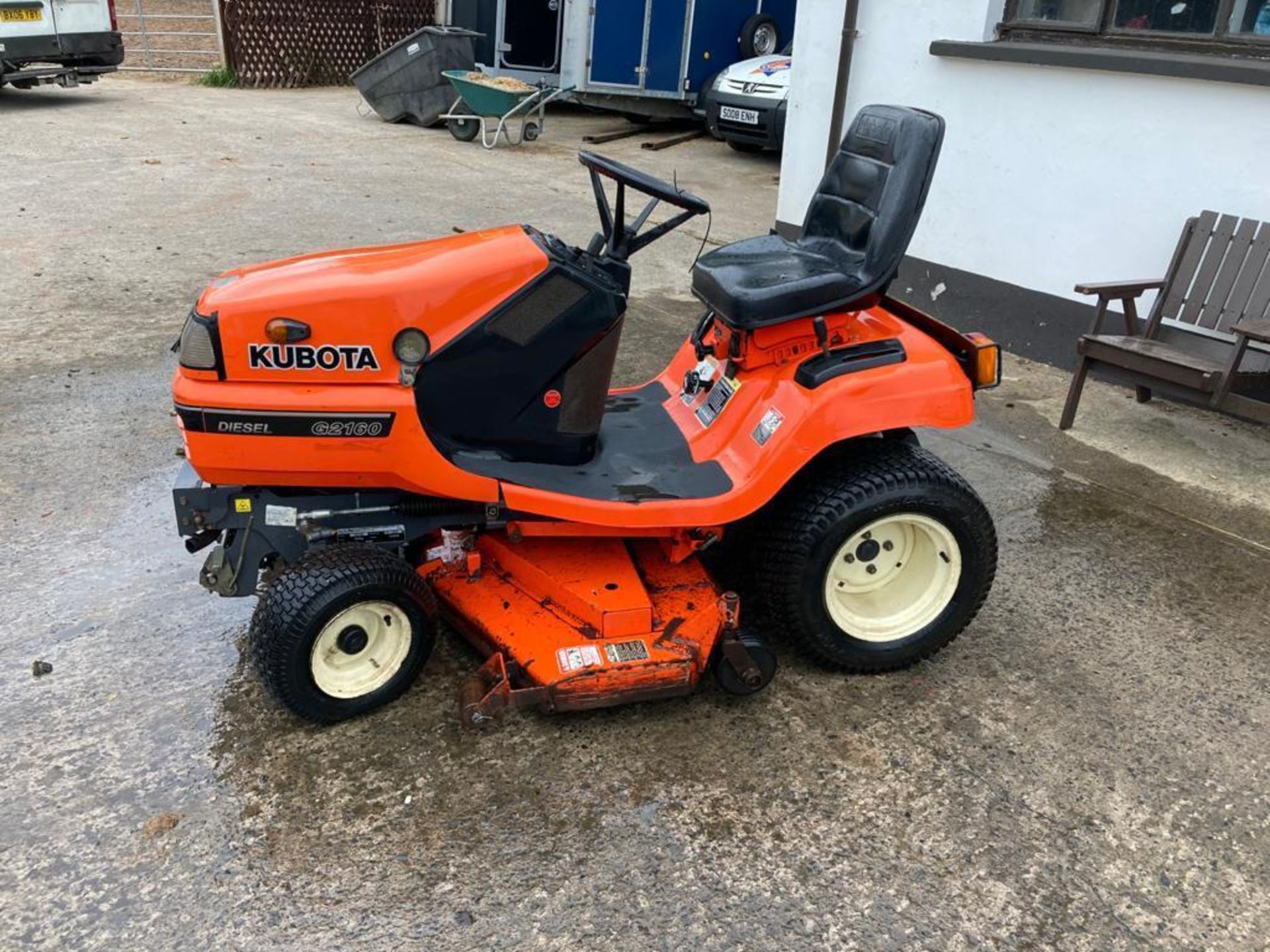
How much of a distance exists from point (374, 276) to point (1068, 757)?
2.14 metres

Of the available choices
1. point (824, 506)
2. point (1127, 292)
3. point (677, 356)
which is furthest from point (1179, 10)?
point (824, 506)

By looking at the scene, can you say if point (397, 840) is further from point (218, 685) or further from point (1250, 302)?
point (1250, 302)

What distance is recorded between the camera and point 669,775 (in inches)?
98.8

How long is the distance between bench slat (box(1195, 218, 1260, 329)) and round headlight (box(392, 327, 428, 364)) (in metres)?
3.88

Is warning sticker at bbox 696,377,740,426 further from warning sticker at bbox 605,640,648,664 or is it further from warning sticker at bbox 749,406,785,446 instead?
warning sticker at bbox 605,640,648,664

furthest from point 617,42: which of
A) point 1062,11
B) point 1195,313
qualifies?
point 1195,313

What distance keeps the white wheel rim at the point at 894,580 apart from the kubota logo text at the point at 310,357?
137cm

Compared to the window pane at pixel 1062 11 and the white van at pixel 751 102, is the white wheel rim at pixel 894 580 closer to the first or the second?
the window pane at pixel 1062 11

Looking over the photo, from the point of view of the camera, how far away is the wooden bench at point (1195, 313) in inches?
168

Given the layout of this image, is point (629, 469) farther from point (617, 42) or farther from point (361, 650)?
point (617, 42)

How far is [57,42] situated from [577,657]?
37.3ft

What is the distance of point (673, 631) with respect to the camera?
2680mm

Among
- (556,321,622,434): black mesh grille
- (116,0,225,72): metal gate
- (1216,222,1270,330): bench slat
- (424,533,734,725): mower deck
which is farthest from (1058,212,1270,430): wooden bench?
(116,0,225,72): metal gate

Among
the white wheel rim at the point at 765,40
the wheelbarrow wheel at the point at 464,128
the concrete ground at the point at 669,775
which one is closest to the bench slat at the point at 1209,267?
the concrete ground at the point at 669,775
